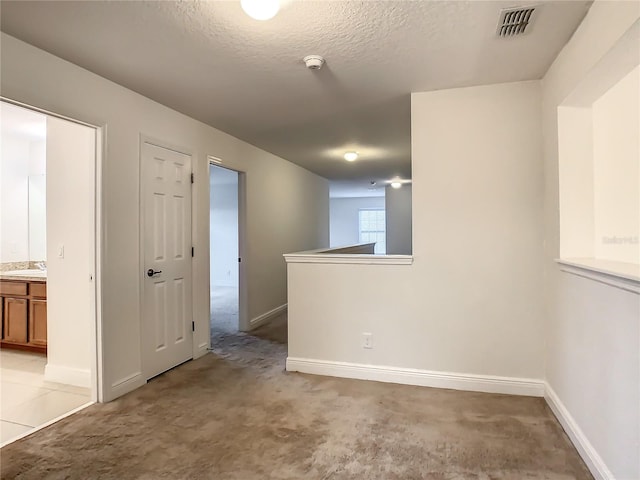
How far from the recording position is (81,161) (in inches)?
120

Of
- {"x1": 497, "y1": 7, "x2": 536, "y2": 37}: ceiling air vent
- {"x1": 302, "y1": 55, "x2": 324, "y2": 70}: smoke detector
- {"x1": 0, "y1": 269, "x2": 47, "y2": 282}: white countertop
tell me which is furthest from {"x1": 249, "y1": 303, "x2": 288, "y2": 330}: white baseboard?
{"x1": 497, "y1": 7, "x2": 536, "y2": 37}: ceiling air vent

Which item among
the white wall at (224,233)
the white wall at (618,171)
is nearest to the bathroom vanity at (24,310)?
the white wall at (618,171)

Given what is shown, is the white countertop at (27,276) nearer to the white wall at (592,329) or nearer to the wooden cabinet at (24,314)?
the wooden cabinet at (24,314)

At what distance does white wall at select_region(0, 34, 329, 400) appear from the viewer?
230 centimetres

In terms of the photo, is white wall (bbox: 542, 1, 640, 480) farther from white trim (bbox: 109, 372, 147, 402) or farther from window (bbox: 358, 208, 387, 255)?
window (bbox: 358, 208, 387, 255)

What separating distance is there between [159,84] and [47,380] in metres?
2.61

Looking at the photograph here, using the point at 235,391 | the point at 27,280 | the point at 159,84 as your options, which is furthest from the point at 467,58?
the point at 27,280

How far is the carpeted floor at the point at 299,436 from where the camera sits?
6.32ft

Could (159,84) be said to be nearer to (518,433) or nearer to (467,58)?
(467,58)

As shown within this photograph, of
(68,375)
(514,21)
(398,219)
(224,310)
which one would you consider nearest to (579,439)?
(514,21)

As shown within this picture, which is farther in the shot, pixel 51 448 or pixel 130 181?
pixel 130 181

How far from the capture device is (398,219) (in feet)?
29.3

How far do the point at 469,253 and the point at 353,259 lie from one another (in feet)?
3.01

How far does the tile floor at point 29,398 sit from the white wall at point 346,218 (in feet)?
30.5
